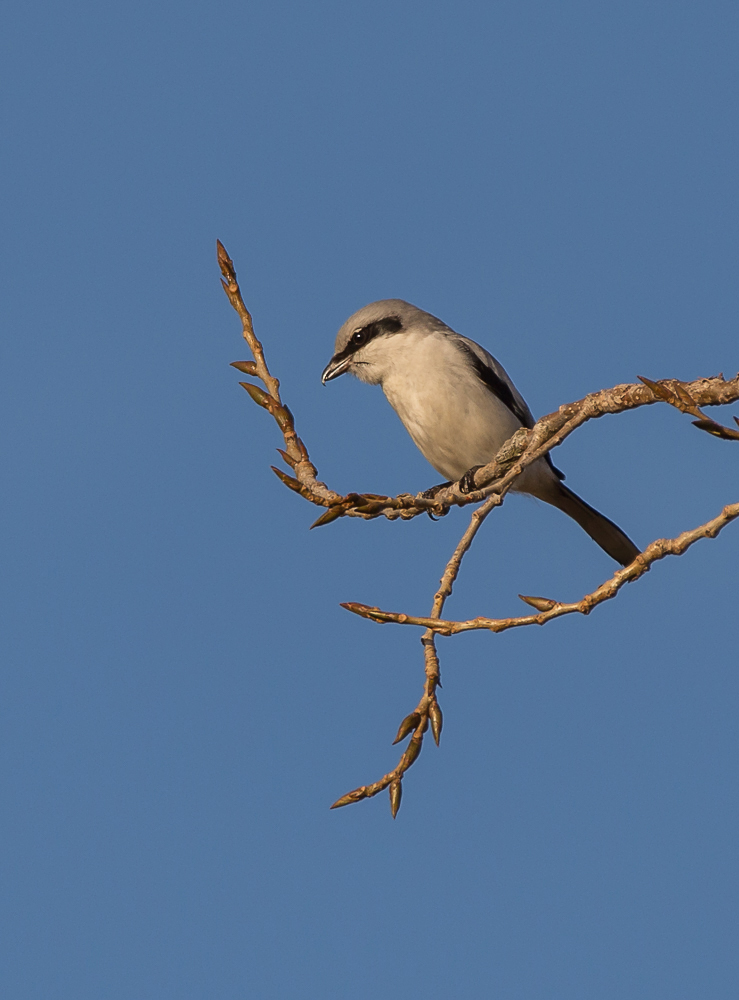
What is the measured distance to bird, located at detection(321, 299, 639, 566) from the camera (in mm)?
8211

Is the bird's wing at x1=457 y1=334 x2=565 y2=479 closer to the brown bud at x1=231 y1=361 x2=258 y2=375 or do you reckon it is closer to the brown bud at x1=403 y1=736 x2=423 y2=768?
the brown bud at x1=231 y1=361 x2=258 y2=375

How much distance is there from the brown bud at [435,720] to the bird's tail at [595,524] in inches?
188

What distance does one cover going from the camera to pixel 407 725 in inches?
130

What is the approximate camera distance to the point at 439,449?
8.48 meters

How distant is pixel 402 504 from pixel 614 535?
417 cm

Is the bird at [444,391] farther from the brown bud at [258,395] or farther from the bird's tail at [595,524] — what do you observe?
the brown bud at [258,395]

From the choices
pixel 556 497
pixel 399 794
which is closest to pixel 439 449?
pixel 556 497

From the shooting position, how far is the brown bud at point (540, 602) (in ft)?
11.8

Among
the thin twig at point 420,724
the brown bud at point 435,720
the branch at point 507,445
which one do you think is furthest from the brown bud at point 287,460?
the brown bud at point 435,720

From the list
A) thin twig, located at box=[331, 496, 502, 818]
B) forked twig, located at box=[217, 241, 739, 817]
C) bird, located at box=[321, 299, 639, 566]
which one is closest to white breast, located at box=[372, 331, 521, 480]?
bird, located at box=[321, 299, 639, 566]

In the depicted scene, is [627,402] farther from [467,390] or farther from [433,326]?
[433,326]

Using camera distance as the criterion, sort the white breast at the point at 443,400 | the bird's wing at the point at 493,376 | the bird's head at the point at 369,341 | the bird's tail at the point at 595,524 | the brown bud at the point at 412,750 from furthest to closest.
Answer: the bird's wing at the point at 493,376 → the bird's head at the point at 369,341 → the white breast at the point at 443,400 → the bird's tail at the point at 595,524 → the brown bud at the point at 412,750

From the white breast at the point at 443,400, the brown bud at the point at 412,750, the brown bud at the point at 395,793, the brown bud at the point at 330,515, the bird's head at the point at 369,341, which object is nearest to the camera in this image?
the brown bud at the point at 395,793

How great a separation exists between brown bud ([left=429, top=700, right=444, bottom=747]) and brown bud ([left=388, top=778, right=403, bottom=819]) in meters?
0.17
